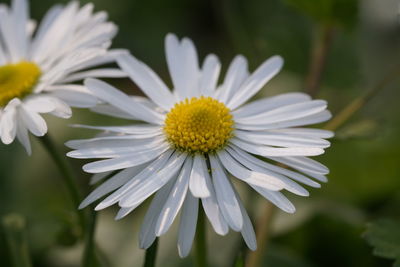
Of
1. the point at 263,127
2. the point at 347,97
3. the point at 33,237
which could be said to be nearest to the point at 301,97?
the point at 263,127

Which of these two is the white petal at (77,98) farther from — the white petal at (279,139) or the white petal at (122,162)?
the white petal at (279,139)

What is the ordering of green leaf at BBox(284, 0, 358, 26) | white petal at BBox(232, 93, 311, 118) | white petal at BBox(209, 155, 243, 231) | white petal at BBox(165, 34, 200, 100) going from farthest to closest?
green leaf at BBox(284, 0, 358, 26), white petal at BBox(165, 34, 200, 100), white petal at BBox(232, 93, 311, 118), white petal at BBox(209, 155, 243, 231)

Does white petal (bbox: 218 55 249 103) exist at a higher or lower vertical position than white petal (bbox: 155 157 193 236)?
higher

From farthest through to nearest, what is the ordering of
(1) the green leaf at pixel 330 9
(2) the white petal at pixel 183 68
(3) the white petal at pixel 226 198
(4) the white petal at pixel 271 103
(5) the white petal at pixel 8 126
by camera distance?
(1) the green leaf at pixel 330 9 → (2) the white petal at pixel 183 68 → (4) the white petal at pixel 271 103 → (5) the white petal at pixel 8 126 → (3) the white petal at pixel 226 198

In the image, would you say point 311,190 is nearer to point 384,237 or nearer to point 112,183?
point 384,237

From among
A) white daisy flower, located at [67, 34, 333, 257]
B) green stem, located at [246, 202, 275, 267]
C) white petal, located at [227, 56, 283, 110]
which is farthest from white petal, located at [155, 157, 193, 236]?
green stem, located at [246, 202, 275, 267]

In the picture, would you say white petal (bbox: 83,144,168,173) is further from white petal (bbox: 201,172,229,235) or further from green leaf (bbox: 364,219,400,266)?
green leaf (bbox: 364,219,400,266)

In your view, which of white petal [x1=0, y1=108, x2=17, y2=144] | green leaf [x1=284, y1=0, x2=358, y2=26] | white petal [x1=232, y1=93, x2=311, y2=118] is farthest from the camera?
green leaf [x1=284, y1=0, x2=358, y2=26]

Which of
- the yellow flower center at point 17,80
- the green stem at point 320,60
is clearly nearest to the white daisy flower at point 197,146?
the yellow flower center at point 17,80
